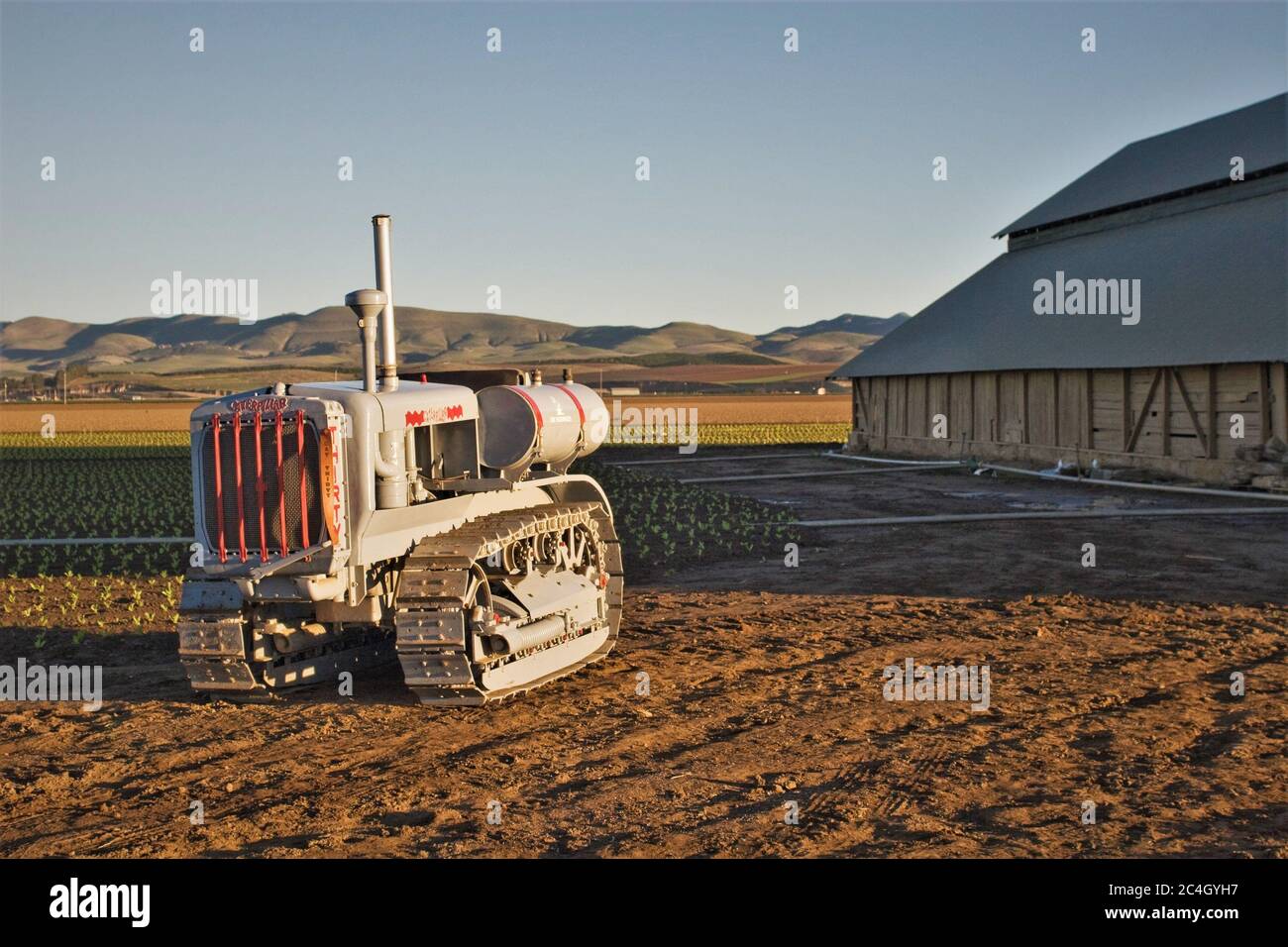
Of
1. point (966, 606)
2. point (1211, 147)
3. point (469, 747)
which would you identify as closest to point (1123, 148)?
point (1211, 147)

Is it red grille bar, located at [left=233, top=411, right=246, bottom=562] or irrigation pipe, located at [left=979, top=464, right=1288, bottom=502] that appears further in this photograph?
irrigation pipe, located at [left=979, top=464, right=1288, bottom=502]

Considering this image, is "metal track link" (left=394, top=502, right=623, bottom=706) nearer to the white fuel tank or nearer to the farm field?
the white fuel tank

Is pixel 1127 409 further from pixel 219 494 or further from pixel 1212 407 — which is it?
pixel 219 494

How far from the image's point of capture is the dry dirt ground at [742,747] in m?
6.35

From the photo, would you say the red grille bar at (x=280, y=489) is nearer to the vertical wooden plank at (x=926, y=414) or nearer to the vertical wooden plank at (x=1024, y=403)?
the vertical wooden plank at (x=1024, y=403)

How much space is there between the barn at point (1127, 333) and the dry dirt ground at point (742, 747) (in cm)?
1395

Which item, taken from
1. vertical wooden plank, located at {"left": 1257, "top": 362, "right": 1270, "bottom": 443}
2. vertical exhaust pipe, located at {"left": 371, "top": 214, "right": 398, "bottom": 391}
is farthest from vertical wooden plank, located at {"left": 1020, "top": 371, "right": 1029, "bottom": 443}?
vertical exhaust pipe, located at {"left": 371, "top": 214, "right": 398, "bottom": 391}

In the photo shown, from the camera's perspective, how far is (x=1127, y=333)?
2947 cm

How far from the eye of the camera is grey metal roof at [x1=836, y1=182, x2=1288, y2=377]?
26.5m

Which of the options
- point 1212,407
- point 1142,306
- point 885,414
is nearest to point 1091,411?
point 1142,306

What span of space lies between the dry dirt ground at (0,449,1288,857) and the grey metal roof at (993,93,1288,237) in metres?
23.2

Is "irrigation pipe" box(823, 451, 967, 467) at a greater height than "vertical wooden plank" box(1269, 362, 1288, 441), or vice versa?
"vertical wooden plank" box(1269, 362, 1288, 441)
